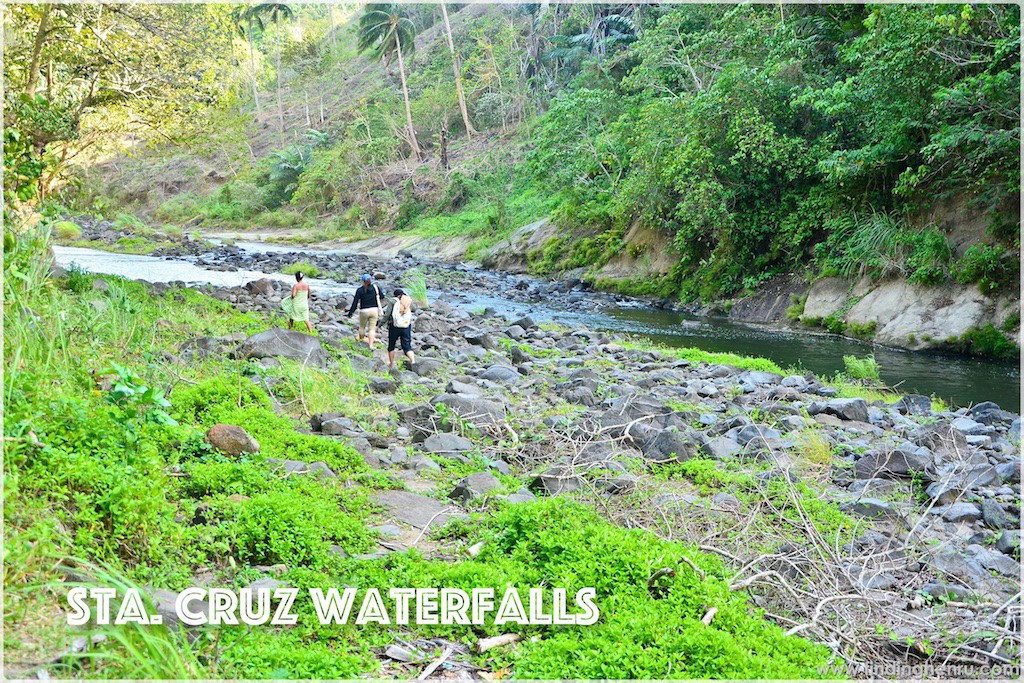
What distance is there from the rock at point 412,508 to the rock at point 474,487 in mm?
185

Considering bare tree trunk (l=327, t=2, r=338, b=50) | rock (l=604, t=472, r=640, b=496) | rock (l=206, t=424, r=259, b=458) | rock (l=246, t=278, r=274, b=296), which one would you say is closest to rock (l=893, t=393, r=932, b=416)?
rock (l=604, t=472, r=640, b=496)

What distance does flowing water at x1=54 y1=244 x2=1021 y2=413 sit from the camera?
38.9 ft

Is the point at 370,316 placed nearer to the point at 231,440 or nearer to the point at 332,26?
the point at 231,440

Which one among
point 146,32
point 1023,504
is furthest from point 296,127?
point 1023,504

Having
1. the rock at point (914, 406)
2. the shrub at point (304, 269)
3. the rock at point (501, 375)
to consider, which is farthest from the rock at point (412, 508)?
the shrub at point (304, 269)

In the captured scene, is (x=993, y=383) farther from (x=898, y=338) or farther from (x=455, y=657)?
(x=455, y=657)

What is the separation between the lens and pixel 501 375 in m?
9.84

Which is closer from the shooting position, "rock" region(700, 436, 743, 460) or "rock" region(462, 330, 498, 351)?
"rock" region(700, 436, 743, 460)

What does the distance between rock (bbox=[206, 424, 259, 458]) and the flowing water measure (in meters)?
9.93

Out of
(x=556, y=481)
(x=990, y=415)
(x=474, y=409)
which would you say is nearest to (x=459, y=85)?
(x=990, y=415)

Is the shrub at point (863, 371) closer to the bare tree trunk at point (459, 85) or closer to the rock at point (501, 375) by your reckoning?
the rock at point (501, 375)

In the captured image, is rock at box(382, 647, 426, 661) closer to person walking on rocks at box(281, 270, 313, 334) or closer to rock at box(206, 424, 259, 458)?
rock at box(206, 424, 259, 458)

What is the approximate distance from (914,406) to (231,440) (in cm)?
846

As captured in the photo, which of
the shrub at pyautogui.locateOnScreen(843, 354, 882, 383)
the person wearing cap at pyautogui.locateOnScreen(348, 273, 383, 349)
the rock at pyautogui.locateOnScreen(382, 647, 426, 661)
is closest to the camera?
the rock at pyautogui.locateOnScreen(382, 647, 426, 661)
